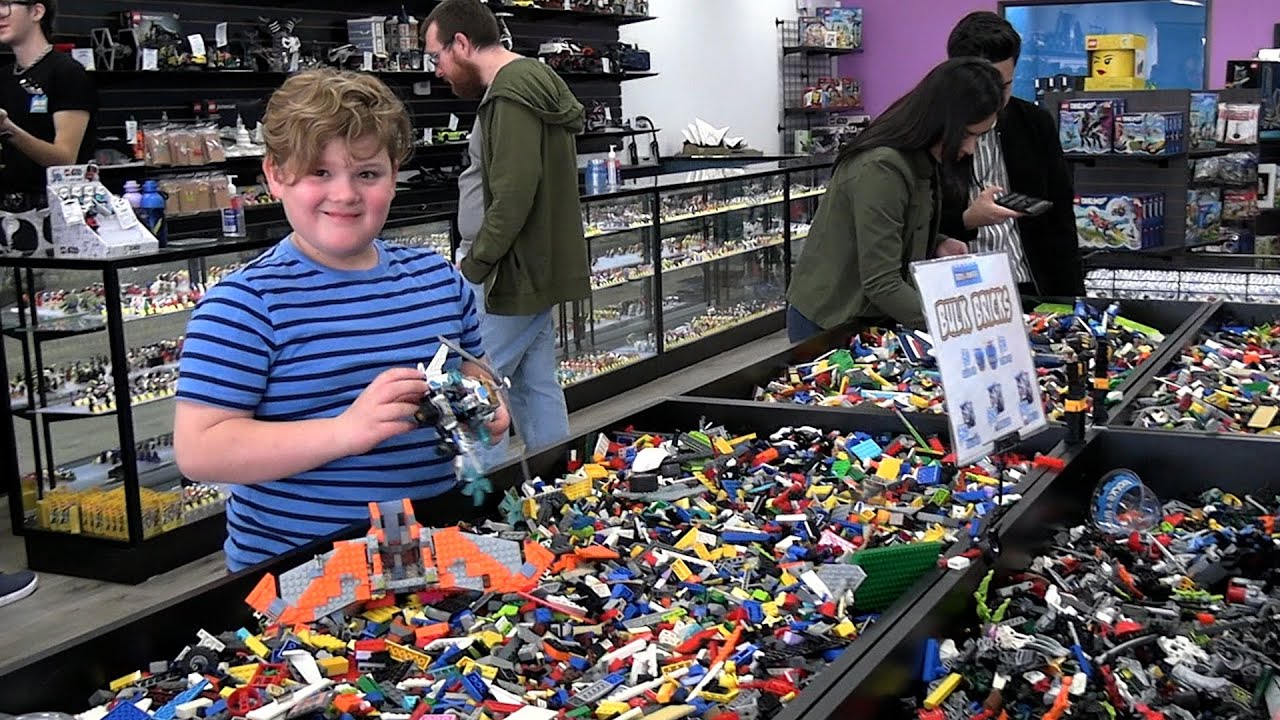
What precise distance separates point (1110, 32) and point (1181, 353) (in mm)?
10475

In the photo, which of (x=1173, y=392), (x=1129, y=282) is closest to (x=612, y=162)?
(x=1129, y=282)

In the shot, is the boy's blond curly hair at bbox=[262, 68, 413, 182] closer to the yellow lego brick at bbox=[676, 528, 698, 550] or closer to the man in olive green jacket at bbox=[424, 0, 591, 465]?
the yellow lego brick at bbox=[676, 528, 698, 550]

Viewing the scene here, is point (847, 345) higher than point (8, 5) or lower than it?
lower

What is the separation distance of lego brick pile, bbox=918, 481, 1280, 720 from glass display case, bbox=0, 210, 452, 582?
10.6 feet

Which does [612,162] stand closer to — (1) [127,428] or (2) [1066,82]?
(2) [1066,82]

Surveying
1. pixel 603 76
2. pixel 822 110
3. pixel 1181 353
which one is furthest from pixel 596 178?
pixel 822 110

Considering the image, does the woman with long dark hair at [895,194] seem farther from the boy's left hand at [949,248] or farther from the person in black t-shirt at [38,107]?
the person in black t-shirt at [38,107]

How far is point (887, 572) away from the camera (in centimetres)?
165

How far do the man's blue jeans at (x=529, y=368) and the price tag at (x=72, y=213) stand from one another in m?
1.30

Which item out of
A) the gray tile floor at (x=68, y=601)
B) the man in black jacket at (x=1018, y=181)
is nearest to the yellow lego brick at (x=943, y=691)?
the gray tile floor at (x=68, y=601)

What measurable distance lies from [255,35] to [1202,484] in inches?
222

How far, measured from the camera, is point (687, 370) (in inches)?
297

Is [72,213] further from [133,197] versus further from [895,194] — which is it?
[895,194]

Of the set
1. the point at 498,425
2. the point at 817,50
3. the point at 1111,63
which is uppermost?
the point at 817,50
